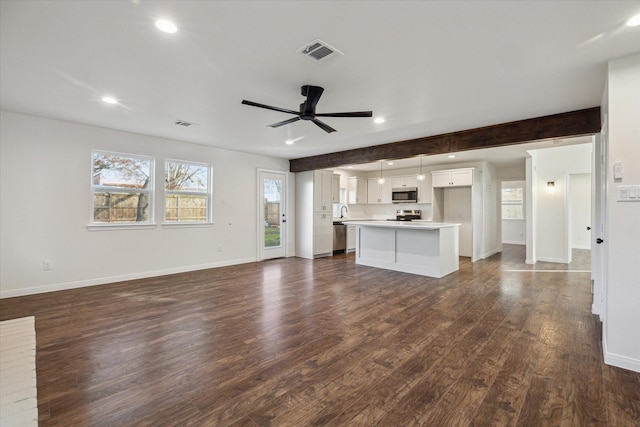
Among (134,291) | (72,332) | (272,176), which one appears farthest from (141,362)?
(272,176)

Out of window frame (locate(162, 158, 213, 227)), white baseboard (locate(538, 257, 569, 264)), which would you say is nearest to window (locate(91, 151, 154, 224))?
window frame (locate(162, 158, 213, 227))

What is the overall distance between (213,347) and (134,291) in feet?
8.08

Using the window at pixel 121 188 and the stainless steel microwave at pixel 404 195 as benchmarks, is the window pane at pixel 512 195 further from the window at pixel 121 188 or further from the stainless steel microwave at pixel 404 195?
the window at pixel 121 188

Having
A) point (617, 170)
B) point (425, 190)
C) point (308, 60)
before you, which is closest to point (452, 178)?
point (425, 190)

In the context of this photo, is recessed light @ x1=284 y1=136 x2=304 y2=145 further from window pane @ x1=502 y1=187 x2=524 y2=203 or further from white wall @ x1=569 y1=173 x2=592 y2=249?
window pane @ x1=502 y1=187 x2=524 y2=203

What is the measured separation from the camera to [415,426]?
5.51ft

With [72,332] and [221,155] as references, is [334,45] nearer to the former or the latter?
[72,332]

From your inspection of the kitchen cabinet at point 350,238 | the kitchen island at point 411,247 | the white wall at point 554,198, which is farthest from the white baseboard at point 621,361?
the kitchen cabinet at point 350,238

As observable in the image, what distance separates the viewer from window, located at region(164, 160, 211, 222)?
219 inches

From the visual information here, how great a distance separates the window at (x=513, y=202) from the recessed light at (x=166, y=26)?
36.1ft

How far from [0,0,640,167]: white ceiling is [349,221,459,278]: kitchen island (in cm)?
207

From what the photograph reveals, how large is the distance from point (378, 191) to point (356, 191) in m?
0.66

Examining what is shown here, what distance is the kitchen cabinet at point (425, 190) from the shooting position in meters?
7.89

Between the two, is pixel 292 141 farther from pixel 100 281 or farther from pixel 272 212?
pixel 100 281
